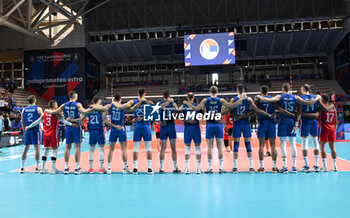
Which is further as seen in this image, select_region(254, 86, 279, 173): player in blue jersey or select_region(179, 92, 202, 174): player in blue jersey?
select_region(179, 92, 202, 174): player in blue jersey

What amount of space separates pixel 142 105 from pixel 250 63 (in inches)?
1444

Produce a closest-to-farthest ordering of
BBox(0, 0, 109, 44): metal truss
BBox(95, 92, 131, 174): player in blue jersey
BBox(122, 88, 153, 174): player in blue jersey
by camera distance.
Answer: BBox(122, 88, 153, 174): player in blue jersey → BBox(95, 92, 131, 174): player in blue jersey → BBox(0, 0, 109, 44): metal truss

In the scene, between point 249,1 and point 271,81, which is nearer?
point 249,1

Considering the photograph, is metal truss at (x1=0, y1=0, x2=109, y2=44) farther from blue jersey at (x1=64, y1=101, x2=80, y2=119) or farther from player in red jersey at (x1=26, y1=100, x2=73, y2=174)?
blue jersey at (x1=64, y1=101, x2=80, y2=119)

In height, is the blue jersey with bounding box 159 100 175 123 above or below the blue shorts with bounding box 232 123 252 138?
above

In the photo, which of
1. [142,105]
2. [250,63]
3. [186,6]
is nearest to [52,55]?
[186,6]

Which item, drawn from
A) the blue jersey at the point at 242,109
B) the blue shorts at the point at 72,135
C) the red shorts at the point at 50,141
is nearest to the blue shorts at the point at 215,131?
the blue jersey at the point at 242,109

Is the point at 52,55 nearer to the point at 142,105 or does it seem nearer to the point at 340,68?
the point at 142,105

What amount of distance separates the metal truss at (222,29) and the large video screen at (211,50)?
836cm

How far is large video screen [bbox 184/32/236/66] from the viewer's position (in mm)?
24000

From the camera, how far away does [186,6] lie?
32625 mm

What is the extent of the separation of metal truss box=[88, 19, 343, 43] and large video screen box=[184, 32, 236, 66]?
8.36 m

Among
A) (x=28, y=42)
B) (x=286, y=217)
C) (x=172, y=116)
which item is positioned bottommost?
(x=286, y=217)

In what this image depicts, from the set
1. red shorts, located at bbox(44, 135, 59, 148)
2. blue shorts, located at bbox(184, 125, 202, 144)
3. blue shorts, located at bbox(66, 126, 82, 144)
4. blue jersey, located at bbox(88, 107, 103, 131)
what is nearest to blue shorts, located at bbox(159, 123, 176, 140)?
blue shorts, located at bbox(184, 125, 202, 144)
